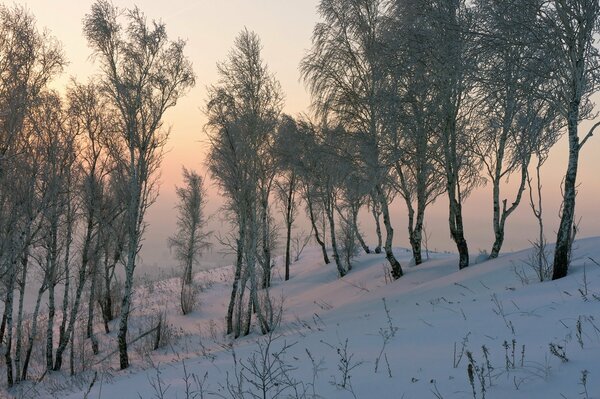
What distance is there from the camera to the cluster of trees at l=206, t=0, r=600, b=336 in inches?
305

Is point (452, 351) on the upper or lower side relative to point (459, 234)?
lower

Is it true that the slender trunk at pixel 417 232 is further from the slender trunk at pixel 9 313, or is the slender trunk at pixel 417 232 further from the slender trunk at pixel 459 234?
the slender trunk at pixel 9 313

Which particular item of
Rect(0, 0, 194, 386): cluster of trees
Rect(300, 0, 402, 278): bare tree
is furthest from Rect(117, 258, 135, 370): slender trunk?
Rect(300, 0, 402, 278): bare tree

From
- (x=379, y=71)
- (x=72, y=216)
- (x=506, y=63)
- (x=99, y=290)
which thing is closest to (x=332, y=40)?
(x=379, y=71)

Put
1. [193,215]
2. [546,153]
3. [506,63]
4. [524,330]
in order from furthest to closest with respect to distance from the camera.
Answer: [193,215] < [546,153] < [506,63] < [524,330]

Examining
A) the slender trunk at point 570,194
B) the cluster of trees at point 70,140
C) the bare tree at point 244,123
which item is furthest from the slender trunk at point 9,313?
the slender trunk at point 570,194

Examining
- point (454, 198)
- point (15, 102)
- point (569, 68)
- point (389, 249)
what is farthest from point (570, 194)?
point (15, 102)

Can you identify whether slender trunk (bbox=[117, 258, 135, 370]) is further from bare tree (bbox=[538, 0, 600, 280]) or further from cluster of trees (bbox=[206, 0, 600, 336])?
bare tree (bbox=[538, 0, 600, 280])

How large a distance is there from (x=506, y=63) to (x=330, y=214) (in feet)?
46.5

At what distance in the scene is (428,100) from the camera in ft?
40.2

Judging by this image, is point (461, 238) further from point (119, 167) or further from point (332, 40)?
point (119, 167)

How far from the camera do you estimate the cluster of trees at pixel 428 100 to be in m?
7.75

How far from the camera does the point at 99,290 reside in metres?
21.8

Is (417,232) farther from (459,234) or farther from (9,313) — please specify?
(9,313)
